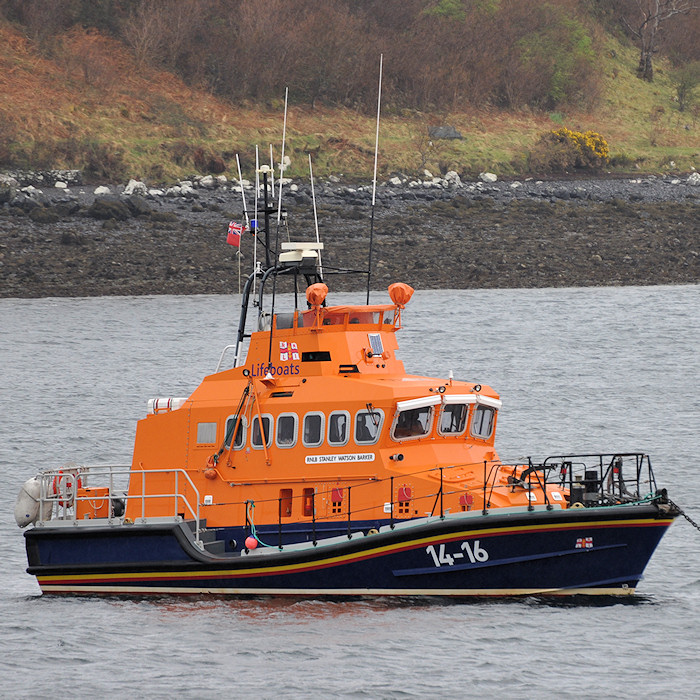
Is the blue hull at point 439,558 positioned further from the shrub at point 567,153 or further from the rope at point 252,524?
the shrub at point 567,153

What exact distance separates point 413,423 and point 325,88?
171ft

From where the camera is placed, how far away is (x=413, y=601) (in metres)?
16.4

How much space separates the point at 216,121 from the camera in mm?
62844

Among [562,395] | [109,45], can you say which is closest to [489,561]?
[562,395]

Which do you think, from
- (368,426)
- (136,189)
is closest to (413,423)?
(368,426)

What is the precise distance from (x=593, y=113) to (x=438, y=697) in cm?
6097

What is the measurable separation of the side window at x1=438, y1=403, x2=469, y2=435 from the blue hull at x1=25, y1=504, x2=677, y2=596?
61.2 inches

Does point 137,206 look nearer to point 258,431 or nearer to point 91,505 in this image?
point 91,505

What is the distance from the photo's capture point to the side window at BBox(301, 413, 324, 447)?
55.5 feet

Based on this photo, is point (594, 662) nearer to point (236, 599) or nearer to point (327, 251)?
point (236, 599)

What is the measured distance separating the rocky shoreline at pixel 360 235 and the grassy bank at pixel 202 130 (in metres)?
2.06

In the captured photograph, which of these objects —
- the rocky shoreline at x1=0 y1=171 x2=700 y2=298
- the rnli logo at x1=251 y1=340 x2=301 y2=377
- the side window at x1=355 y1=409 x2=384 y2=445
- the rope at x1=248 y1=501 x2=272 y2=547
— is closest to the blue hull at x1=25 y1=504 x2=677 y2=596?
the rope at x1=248 y1=501 x2=272 y2=547

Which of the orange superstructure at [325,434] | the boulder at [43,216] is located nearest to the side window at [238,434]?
the orange superstructure at [325,434]

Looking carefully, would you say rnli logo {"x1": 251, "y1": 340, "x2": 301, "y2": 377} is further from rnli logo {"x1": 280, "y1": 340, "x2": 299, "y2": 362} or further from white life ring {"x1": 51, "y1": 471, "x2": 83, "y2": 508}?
white life ring {"x1": 51, "y1": 471, "x2": 83, "y2": 508}
